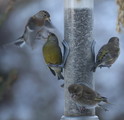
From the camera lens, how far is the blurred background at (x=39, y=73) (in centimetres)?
1365

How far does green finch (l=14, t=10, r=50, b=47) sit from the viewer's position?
739 centimetres

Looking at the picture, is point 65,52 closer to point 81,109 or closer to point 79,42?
point 79,42

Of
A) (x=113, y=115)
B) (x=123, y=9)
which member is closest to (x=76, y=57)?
(x=123, y=9)

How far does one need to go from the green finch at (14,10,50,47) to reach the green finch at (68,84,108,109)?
648mm

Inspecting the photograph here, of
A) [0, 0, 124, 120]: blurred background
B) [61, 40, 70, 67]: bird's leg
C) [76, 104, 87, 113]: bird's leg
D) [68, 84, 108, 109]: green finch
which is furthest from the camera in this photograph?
[0, 0, 124, 120]: blurred background

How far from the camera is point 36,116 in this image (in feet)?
45.5

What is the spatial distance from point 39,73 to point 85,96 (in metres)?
7.09

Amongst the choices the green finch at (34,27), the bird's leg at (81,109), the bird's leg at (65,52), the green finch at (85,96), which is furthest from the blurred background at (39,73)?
the green finch at (85,96)

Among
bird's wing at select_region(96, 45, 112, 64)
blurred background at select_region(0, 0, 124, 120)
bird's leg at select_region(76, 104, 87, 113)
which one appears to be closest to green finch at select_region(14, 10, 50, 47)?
bird's wing at select_region(96, 45, 112, 64)

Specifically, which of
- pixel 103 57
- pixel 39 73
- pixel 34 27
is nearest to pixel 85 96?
pixel 103 57

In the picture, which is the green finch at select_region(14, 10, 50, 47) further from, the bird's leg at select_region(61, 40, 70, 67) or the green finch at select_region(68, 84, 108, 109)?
the green finch at select_region(68, 84, 108, 109)

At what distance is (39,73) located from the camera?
46.5 feet

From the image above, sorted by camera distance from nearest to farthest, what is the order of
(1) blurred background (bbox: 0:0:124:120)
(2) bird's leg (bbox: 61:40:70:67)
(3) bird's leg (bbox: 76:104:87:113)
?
(3) bird's leg (bbox: 76:104:87:113), (2) bird's leg (bbox: 61:40:70:67), (1) blurred background (bbox: 0:0:124:120)

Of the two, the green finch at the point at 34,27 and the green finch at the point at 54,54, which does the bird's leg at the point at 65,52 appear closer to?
the green finch at the point at 54,54
